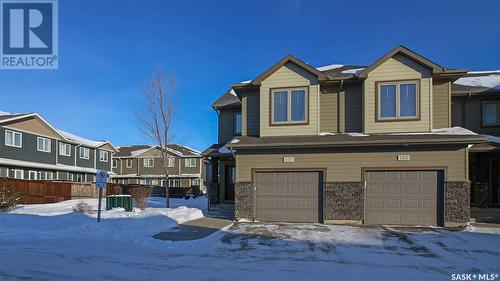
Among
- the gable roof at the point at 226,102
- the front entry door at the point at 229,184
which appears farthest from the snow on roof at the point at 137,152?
the front entry door at the point at 229,184

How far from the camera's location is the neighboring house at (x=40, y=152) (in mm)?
30625

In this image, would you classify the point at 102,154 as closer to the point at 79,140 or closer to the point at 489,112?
the point at 79,140

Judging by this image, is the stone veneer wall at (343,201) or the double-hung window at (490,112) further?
the double-hung window at (490,112)

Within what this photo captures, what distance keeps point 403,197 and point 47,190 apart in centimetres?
2321

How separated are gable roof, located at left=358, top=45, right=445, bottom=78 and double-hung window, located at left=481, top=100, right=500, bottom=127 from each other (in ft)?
14.5

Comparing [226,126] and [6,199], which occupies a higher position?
[226,126]

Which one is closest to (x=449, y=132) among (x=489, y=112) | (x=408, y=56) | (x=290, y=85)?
(x=408, y=56)

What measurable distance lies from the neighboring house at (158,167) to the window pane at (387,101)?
37048 mm

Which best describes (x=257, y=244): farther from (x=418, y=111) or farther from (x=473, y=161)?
(x=473, y=161)

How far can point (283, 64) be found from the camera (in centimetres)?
1681

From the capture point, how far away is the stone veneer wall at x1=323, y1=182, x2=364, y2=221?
15.3m

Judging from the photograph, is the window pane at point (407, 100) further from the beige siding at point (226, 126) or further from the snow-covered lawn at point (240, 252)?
the beige siding at point (226, 126)

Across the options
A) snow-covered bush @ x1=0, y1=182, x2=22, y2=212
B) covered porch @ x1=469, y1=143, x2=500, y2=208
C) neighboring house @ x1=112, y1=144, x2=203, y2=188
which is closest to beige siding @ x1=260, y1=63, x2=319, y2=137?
covered porch @ x1=469, y1=143, x2=500, y2=208

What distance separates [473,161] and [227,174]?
12.2 meters
